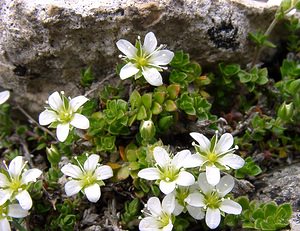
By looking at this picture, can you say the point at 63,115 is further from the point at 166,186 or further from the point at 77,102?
the point at 166,186

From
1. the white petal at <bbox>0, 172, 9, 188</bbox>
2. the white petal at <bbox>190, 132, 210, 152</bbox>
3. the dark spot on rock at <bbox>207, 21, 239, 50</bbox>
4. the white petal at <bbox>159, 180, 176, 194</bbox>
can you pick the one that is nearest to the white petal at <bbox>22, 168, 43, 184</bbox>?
the white petal at <bbox>0, 172, 9, 188</bbox>

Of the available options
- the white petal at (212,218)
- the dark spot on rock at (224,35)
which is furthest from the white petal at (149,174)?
the dark spot on rock at (224,35)

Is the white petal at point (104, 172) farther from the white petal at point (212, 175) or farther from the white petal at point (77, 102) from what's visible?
the white petal at point (212, 175)

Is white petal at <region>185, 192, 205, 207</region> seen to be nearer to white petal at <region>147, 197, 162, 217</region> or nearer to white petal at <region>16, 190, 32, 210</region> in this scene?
white petal at <region>147, 197, 162, 217</region>

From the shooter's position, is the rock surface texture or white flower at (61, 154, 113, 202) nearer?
white flower at (61, 154, 113, 202)

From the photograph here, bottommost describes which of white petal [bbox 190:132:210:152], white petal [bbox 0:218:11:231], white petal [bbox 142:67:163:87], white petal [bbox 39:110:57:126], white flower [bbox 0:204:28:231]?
white petal [bbox 0:218:11:231]

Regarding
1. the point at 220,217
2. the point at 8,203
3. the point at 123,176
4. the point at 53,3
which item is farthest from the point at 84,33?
the point at 220,217

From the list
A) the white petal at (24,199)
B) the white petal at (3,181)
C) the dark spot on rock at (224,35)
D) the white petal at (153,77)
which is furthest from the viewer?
the dark spot on rock at (224,35)
